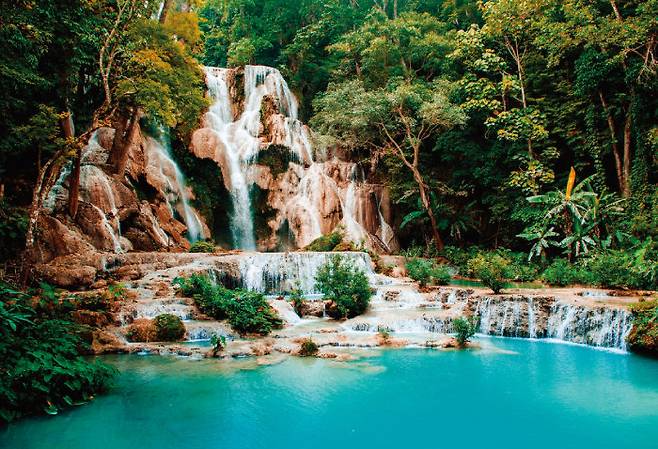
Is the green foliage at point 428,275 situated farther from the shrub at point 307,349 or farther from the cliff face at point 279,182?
the shrub at point 307,349

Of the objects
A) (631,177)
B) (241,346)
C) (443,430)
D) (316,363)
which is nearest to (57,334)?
(241,346)

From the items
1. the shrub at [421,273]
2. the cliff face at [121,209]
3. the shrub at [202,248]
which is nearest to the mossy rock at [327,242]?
the shrub at [421,273]

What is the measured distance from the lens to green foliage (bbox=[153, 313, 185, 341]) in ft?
Result: 27.3

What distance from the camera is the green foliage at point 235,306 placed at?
29.5ft

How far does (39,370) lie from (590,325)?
9.36 meters

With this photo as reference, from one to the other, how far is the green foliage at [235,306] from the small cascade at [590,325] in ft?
19.6

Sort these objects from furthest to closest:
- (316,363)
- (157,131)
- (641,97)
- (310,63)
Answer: (310,63), (157,131), (641,97), (316,363)

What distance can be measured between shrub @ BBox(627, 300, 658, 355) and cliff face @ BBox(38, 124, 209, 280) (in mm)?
12525

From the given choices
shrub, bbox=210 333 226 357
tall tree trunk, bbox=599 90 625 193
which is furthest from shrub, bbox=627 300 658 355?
tall tree trunk, bbox=599 90 625 193

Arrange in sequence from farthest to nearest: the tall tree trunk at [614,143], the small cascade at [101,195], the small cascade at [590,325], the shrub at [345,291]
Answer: the tall tree trunk at [614,143] → the small cascade at [101,195] → the shrub at [345,291] → the small cascade at [590,325]

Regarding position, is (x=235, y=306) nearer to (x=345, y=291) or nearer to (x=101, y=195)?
(x=345, y=291)

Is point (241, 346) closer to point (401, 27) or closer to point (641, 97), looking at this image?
point (641, 97)

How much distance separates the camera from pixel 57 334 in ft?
18.9

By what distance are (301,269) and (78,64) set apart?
9.05 m
